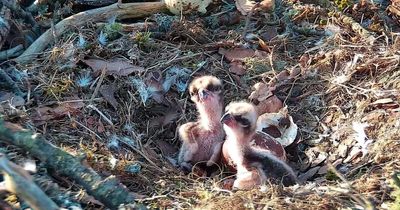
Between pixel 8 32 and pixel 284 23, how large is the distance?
218cm

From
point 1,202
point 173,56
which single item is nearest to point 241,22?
point 173,56

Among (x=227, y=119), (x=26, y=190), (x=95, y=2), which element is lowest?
(x=227, y=119)

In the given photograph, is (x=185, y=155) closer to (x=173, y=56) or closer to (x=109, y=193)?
(x=173, y=56)

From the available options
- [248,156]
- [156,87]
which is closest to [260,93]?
[156,87]

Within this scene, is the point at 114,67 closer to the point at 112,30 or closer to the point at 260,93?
the point at 112,30

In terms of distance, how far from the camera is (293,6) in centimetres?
652

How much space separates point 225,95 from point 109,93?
86cm

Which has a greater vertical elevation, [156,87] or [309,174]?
[156,87]

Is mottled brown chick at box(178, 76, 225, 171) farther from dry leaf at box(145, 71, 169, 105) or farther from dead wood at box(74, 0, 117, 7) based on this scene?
dead wood at box(74, 0, 117, 7)

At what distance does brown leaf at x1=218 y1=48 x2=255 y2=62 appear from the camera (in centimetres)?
593

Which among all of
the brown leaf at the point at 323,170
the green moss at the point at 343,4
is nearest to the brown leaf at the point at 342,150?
the brown leaf at the point at 323,170

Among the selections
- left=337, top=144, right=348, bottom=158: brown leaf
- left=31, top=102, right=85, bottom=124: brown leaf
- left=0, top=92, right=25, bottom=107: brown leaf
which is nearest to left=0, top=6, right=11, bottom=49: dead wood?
left=0, top=92, right=25, bottom=107: brown leaf

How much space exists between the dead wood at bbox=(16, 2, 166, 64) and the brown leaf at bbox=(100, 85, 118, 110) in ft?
2.14

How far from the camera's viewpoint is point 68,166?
12.1 feet
